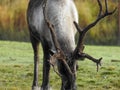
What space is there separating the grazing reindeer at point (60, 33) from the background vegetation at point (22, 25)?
15.3 meters

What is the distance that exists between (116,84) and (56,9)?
3.68 metres

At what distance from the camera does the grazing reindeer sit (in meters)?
6.77

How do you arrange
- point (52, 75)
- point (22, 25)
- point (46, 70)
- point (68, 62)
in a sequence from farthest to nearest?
point (22, 25), point (52, 75), point (46, 70), point (68, 62)

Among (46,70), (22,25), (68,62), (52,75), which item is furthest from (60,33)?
(22,25)

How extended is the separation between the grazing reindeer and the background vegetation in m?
15.3

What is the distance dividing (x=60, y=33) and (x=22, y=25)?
58.1 feet

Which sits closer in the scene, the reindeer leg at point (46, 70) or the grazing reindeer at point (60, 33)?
the grazing reindeer at point (60, 33)

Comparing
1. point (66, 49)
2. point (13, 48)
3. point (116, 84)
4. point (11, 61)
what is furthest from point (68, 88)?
point (13, 48)

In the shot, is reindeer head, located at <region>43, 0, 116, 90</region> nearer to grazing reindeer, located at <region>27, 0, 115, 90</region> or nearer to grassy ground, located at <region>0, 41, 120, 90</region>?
grazing reindeer, located at <region>27, 0, 115, 90</region>

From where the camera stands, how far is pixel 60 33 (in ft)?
23.9

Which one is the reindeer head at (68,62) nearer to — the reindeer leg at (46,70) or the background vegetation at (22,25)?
the reindeer leg at (46,70)

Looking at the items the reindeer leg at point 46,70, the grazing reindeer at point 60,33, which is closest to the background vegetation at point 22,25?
the grazing reindeer at point 60,33

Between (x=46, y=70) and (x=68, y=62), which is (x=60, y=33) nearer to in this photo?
(x=68, y=62)

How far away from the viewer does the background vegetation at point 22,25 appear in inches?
966
